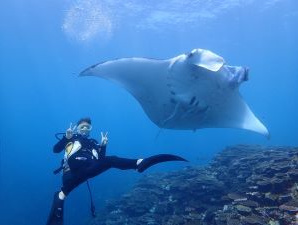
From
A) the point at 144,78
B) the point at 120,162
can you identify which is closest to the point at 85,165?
the point at 120,162

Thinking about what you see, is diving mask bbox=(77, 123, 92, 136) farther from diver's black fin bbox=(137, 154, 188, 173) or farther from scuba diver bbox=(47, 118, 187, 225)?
diver's black fin bbox=(137, 154, 188, 173)

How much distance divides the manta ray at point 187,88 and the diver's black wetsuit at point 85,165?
137 centimetres

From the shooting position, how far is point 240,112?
21.3ft

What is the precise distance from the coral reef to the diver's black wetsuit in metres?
2.29

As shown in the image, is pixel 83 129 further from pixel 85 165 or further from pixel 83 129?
pixel 85 165

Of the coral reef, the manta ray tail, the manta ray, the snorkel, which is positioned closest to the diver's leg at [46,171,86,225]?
the snorkel

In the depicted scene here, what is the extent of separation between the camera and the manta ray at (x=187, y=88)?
545 centimetres

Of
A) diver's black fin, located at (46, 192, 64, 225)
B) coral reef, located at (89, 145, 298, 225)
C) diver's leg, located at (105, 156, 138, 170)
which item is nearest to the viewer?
diver's black fin, located at (46, 192, 64, 225)

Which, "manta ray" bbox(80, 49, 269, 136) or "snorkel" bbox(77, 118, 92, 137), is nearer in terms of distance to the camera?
"manta ray" bbox(80, 49, 269, 136)

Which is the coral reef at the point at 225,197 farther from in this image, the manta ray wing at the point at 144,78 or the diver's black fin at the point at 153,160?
the manta ray wing at the point at 144,78

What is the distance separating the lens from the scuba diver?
5625mm

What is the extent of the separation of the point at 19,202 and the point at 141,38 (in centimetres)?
2135

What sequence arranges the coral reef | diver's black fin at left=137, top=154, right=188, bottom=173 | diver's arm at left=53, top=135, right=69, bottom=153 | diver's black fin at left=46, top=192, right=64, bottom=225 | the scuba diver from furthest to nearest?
diver's arm at left=53, top=135, right=69, bottom=153, the coral reef, diver's black fin at left=137, top=154, right=188, bottom=173, the scuba diver, diver's black fin at left=46, top=192, right=64, bottom=225

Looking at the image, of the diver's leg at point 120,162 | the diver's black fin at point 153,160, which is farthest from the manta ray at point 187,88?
the diver's leg at point 120,162
